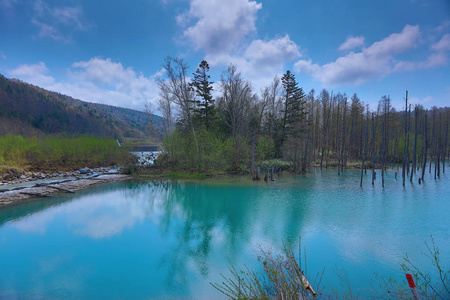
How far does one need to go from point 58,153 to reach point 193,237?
2375 cm

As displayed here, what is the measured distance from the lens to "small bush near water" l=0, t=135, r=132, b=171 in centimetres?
2202

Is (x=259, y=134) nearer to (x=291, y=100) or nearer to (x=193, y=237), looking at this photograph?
(x=291, y=100)

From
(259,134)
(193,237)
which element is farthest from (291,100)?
(193,237)

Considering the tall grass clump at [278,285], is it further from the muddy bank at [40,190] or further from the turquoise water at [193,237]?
the muddy bank at [40,190]

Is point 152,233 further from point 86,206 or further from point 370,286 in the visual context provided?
point 370,286

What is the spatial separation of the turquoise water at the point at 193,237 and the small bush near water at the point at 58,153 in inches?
472

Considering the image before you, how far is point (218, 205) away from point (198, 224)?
3.12 metres

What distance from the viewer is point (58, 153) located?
81.5 feet

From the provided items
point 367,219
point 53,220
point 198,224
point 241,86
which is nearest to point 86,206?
point 53,220

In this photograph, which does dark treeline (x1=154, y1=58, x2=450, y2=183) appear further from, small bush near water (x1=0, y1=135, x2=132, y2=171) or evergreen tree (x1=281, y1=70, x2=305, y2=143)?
small bush near water (x1=0, y1=135, x2=132, y2=171)

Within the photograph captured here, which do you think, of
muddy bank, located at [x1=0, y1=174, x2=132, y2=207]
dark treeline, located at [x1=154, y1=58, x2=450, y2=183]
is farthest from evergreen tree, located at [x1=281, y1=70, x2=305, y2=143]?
muddy bank, located at [x1=0, y1=174, x2=132, y2=207]

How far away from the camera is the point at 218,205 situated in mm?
13477

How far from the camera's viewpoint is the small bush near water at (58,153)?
22016mm

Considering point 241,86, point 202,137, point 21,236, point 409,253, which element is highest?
point 241,86
